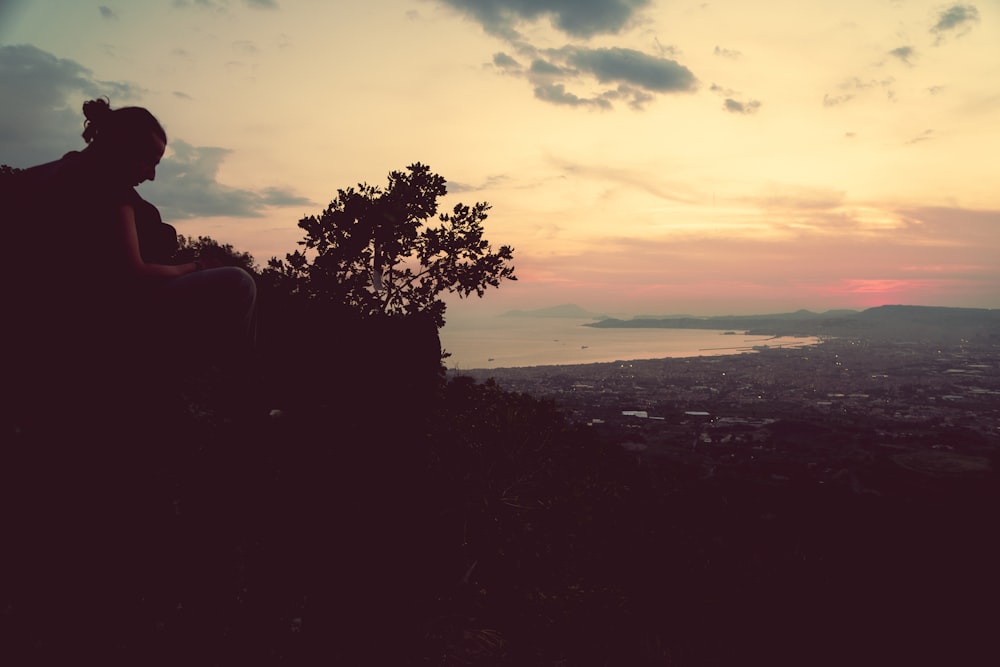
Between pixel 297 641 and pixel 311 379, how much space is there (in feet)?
16.4

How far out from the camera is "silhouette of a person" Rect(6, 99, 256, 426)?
4.09 m

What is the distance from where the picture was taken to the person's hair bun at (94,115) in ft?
13.4

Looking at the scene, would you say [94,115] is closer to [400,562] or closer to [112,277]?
[112,277]

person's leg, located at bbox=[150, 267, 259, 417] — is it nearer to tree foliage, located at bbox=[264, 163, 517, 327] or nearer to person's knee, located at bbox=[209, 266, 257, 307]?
person's knee, located at bbox=[209, 266, 257, 307]

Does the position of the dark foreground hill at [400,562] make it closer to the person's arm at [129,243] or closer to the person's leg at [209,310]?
the person's leg at [209,310]

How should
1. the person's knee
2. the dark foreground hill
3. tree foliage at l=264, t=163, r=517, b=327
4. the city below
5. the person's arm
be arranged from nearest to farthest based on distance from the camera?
the person's arm
the dark foreground hill
the person's knee
tree foliage at l=264, t=163, r=517, b=327
the city below

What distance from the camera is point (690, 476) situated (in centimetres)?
6662

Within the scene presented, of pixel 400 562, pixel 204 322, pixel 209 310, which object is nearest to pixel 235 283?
pixel 209 310

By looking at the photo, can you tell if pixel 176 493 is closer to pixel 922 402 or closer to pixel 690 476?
pixel 690 476

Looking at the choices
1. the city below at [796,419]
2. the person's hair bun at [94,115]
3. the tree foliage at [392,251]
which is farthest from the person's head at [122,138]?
the city below at [796,419]

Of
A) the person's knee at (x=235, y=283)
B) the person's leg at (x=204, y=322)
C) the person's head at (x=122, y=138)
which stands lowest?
the person's leg at (x=204, y=322)

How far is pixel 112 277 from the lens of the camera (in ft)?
14.1

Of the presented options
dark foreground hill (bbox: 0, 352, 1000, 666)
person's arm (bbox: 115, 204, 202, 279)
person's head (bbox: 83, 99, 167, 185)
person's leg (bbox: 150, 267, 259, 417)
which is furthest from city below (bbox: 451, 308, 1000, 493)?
person's head (bbox: 83, 99, 167, 185)

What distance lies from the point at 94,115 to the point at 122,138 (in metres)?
0.30
